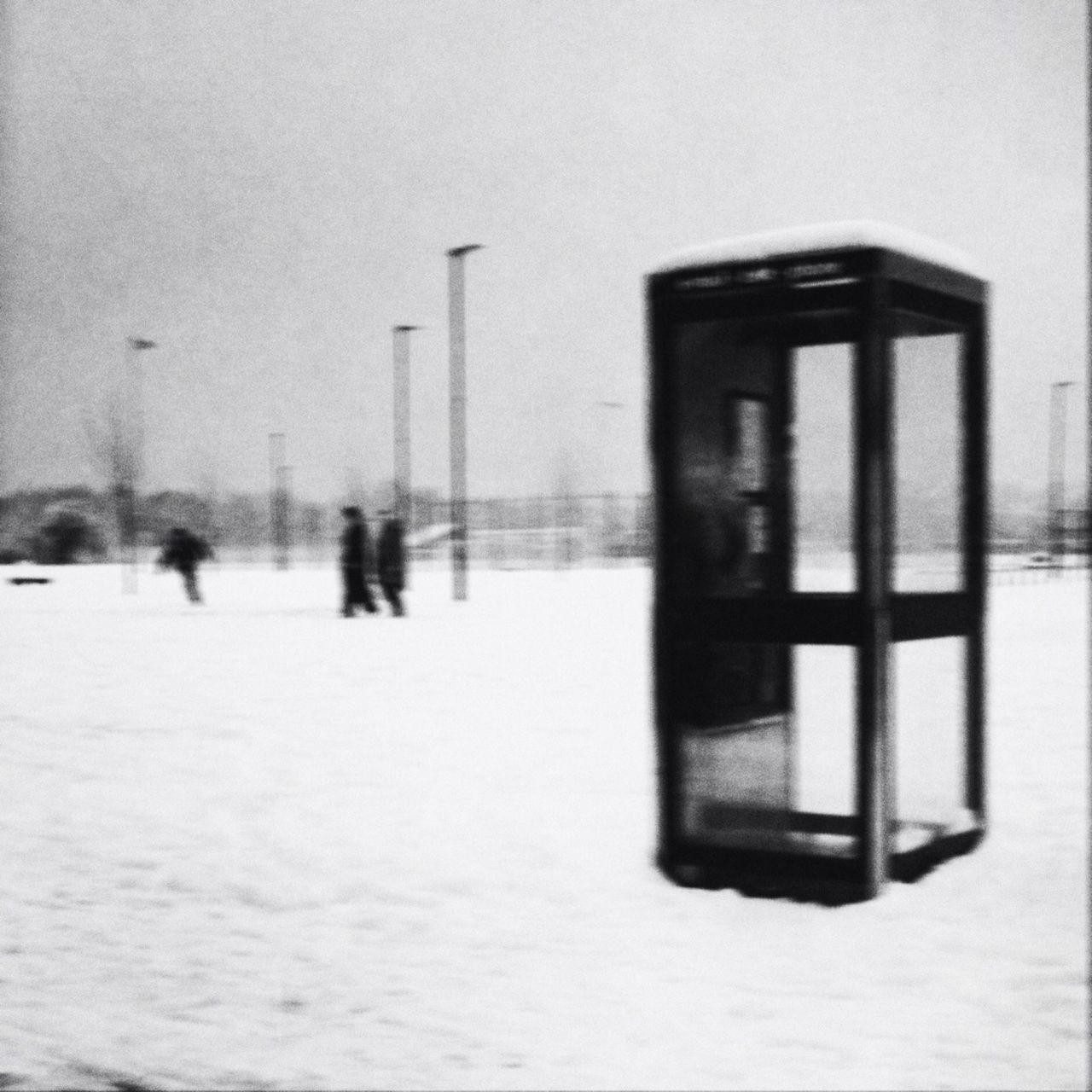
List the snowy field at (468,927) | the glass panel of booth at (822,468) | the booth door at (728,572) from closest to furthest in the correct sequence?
Result: 1. the snowy field at (468,927)
2. the glass panel of booth at (822,468)
3. the booth door at (728,572)

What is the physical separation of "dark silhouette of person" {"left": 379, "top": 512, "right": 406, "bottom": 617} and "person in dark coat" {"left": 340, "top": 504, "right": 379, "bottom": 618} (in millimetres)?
255

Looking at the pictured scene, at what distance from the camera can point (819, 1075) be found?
10.6 ft

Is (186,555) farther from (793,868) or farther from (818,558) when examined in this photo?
(793,868)

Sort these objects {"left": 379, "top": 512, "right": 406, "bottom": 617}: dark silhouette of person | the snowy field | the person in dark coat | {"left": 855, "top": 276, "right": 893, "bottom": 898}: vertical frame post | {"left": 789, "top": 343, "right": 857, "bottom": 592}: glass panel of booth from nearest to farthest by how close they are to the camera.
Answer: the snowy field → {"left": 855, "top": 276, "right": 893, "bottom": 898}: vertical frame post → {"left": 789, "top": 343, "right": 857, "bottom": 592}: glass panel of booth → the person in dark coat → {"left": 379, "top": 512, "right": 406, "bottom": 617}: dark silhouette of person

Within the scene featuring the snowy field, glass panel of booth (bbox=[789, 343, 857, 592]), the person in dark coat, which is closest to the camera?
the snowy field

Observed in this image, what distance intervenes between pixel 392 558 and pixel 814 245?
53.1ft

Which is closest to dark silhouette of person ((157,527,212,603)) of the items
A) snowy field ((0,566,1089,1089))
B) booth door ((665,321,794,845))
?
snowy field ((0,566,1089,1089))

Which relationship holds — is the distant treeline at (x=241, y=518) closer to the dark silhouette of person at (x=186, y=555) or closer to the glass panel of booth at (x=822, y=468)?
the dark silhouette of person at (x=186, y=555)

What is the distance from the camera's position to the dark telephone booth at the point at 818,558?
465 centimetres

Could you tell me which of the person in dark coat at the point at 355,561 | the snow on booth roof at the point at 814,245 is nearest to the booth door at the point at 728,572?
the snow on booth roof at the point at 814,245

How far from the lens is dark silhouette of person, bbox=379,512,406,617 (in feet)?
66.4

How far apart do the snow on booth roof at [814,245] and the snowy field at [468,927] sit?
7.27 ft

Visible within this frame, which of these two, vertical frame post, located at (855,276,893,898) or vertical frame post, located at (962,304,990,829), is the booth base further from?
vertical frame post, located at (962,304,990,829)

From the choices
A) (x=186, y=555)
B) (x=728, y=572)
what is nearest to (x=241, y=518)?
(x=186, y=555)
